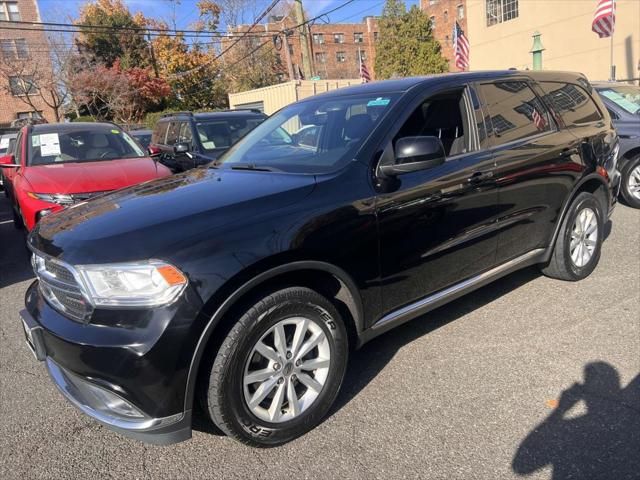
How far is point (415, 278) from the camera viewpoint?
3068mm

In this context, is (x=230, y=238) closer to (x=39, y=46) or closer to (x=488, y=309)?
(x=488, y=309)

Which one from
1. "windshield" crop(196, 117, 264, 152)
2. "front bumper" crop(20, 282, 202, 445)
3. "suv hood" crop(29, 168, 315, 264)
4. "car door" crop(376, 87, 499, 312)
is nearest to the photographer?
"front bumper" crop(20, 282, 202, 445)

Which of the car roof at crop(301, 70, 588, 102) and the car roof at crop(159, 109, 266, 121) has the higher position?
the car roof at crop(159, 109, 266, 121)

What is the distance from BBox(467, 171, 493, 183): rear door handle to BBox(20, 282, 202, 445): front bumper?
208cm

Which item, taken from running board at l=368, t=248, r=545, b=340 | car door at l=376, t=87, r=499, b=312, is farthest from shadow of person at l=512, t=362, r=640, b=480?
car door at l=376, t=87, r=499, b=312

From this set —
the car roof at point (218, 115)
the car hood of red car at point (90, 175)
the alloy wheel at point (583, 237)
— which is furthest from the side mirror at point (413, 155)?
the car roof at point (218, 115)

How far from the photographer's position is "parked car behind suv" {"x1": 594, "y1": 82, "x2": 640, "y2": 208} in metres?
6.92

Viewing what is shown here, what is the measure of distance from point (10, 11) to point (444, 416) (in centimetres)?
4370

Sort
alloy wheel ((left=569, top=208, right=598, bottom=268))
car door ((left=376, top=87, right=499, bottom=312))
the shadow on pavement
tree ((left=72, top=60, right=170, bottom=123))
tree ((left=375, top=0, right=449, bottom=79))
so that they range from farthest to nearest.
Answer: tree ((left=72, top=60, right=170, bottom=123))
tree ((left=375, top=0, right=449, bottom=79))
alloy wheel ((left=569, top=208, right=598, bottom=268))
the shadow on pavement
car door ((left=376, top=87, right=499, bottom=312))

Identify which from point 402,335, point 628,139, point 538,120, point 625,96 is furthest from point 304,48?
point 402,335

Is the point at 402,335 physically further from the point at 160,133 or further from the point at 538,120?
the point at 160,133

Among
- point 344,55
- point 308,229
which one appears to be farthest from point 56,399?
point 344,55

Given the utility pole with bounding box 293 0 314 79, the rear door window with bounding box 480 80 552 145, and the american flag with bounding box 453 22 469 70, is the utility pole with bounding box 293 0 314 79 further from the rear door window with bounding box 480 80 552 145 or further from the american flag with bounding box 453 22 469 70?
the rear door window with bounding box 480 80 552 145

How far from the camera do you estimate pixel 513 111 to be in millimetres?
3787
